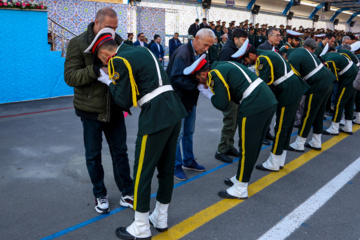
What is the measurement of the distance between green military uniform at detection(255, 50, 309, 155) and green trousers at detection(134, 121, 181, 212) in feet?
5.78

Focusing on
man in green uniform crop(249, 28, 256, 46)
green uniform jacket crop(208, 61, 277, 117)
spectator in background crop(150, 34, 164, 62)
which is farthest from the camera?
man in green uniform crop(249, 28, 256, 46)

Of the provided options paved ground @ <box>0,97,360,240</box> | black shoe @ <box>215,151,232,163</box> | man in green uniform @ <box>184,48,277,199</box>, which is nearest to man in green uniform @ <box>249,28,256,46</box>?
paved ground @ <box>0,97,360,240</box>

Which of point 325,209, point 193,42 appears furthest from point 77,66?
point 325,209

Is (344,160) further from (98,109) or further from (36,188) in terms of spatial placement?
(36,188)

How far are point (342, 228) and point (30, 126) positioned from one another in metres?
5.40

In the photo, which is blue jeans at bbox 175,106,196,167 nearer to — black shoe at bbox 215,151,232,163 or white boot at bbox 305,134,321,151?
black shoe at bbox 215,151,232,163

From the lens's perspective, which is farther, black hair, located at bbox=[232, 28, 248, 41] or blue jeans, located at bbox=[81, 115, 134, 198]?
black hair, located at bbox=[232, 28, 248, 41]

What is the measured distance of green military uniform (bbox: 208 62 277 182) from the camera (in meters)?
3.03

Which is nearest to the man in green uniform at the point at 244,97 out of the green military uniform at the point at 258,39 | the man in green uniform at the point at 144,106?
the man in green uniform at the point at 144,106

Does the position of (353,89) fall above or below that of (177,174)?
above

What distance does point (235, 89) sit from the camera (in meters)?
3.06

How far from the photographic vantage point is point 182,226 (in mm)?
2805

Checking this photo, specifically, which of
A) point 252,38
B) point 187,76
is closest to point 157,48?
point 252,38

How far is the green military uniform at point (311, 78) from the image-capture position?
14.4ft
